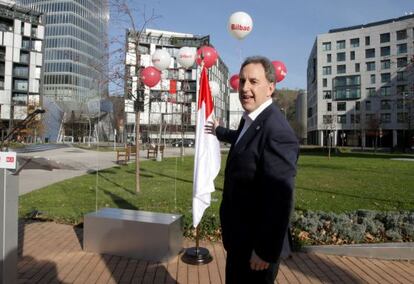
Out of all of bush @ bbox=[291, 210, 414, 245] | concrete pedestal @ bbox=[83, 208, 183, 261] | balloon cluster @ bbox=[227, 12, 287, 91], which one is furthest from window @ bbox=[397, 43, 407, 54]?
concrete pedestal @ bbox=[83, 208, 183, 261]

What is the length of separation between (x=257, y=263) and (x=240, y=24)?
23.6 feet

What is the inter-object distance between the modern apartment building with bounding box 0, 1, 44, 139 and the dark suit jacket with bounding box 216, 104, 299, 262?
225 ft

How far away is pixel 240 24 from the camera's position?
8.56 meters

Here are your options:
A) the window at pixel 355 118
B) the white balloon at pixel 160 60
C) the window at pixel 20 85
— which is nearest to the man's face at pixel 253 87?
the white balloon at pixel 160 60

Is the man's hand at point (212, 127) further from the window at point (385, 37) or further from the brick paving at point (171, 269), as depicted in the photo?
the window at point (385, 37)

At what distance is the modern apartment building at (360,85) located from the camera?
75500mm

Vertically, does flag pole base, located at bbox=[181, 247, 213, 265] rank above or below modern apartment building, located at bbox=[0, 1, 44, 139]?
below

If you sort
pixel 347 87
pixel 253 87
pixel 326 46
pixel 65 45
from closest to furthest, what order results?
pixel 253 87 → pixel 347 87 → pixel 326 46 → pixel 65 45

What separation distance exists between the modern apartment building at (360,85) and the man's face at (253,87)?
7370 cm

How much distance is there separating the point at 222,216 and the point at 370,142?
85.6 metres

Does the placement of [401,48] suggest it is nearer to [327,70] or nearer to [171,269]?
[327,70]

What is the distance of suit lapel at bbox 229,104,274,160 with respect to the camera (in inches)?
91.7

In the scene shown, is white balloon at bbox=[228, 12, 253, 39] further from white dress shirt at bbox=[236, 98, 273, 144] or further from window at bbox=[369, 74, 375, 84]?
window at bbox=[369, 74, 375, 84]

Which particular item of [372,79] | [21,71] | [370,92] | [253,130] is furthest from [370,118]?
[253,130]
